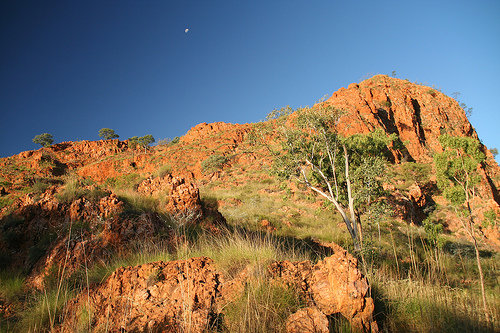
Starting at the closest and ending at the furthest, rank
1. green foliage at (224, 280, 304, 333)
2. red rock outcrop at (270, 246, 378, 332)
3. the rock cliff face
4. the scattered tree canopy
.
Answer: green foliage at (224, 280, 304, 333)
red rock outcrop at (270, 246, 378, 332)
the scattered tree canopy
the rock cliff face

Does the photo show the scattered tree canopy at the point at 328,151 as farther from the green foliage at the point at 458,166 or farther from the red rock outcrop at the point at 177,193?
the red rock outcrop at the point at 177,193

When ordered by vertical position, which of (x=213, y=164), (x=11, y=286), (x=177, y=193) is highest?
(x=213, y=164)

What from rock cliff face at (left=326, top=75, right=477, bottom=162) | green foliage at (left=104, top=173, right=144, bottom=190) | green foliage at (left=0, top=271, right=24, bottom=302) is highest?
rock cliff face at (left=326, top=75, right=477, bottom=162)

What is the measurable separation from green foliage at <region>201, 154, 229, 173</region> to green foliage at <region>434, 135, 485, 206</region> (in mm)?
30218

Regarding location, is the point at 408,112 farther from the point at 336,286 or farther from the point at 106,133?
the point at 106,133

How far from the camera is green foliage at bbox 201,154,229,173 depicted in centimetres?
3638

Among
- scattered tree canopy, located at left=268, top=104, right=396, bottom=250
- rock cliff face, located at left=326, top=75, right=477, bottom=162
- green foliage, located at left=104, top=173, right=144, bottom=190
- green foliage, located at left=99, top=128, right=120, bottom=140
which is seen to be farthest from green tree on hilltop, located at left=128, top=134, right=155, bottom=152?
scattered tree canopy, located at left=268, top=104, right=396, bottom=250

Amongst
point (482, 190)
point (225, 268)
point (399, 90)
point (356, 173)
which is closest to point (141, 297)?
point (225, 268)

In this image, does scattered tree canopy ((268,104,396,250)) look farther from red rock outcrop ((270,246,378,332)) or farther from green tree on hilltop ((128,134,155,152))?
green tree on hilltop ((128,134,155,152))

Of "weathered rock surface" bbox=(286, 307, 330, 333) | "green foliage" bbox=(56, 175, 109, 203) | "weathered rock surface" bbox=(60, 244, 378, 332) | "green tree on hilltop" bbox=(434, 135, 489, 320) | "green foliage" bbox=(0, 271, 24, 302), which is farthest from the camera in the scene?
"green tree on hilltop" bbox=(434, 135, 489, 320)

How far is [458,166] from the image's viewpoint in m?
7.46

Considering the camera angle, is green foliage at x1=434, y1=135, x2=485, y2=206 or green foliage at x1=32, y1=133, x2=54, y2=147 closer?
green foliage at x1=434, y1=135, x2=485, y2=206

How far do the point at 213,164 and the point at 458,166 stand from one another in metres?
31.6

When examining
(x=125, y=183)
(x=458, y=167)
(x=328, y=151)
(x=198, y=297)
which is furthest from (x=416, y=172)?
(x=198, y=297)
